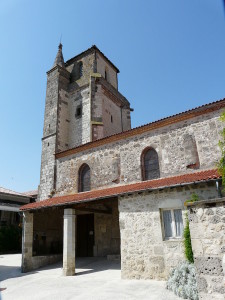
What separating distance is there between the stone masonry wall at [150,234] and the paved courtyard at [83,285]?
0.43 metres

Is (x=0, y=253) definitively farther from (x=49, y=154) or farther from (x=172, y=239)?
(x=172, y=239)

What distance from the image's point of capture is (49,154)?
53.3 feet

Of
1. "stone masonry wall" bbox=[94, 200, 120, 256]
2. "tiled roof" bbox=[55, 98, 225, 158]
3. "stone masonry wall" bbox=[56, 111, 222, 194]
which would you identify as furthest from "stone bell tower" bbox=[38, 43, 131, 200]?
"stone masonry wall" bbox=[94, 200, 120, 256]

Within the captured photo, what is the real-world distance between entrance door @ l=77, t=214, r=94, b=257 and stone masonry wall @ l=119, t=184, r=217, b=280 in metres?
5.51

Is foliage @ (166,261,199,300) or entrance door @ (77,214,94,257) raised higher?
entrance door @ (77,214,94,257)

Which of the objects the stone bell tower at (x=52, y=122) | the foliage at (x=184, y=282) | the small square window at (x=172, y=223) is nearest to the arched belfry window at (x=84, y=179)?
the stone bell tower at (x=52, y=122)

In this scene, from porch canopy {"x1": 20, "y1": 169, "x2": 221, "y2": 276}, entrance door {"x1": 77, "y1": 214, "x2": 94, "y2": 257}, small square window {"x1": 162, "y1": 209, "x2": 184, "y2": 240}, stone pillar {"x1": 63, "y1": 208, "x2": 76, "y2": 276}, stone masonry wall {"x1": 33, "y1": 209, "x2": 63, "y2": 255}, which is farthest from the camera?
stone masonry wall {"x1": 33, "y1": 209, "x2": 63, "y2": 255}

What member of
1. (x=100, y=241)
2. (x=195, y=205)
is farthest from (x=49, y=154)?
(x=195, y=205)

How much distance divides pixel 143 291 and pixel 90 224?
754cm

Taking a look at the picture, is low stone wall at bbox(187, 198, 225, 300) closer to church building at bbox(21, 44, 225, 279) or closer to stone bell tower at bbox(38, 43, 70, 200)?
church building at bbox(21, 44, 225, 279)

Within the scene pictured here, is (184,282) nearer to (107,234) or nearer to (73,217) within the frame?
(73,217)

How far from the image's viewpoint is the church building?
796cm

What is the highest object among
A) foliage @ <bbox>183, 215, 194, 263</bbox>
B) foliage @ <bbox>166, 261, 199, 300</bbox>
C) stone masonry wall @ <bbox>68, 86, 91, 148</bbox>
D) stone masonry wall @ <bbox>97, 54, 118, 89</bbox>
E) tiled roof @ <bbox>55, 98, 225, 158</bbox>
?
stone masonry wall @ <bbox>97, 54, 118, 89</bbox>

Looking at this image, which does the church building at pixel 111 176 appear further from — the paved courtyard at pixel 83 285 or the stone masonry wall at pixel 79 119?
the paved courtyard at pixel 83 285
